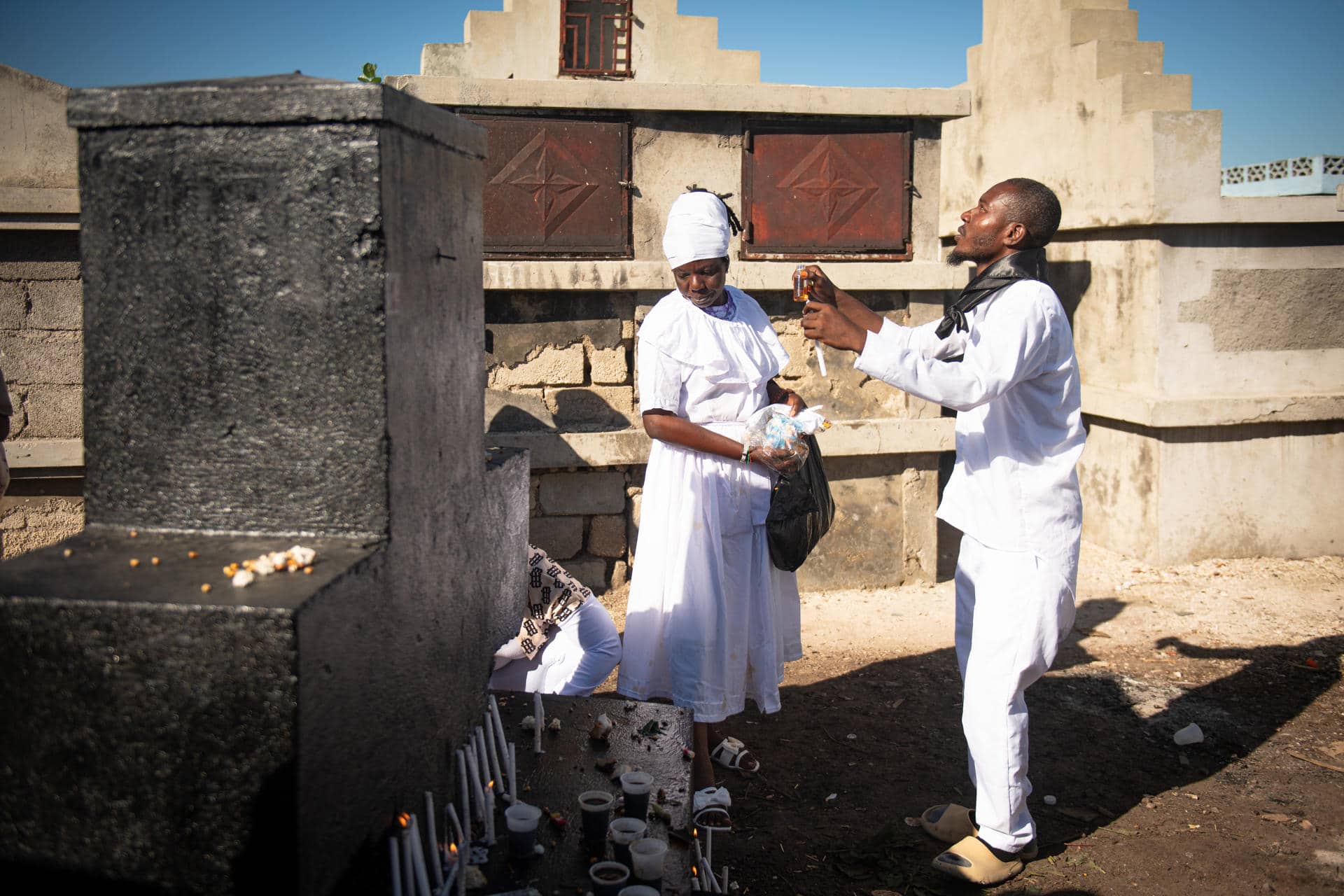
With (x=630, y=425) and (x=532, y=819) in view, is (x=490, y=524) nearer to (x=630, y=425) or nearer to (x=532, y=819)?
(x=532, y=819)

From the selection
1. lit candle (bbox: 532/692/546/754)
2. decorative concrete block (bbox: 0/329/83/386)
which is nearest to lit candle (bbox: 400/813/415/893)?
lit candle (bbox: 532/692/546/754)

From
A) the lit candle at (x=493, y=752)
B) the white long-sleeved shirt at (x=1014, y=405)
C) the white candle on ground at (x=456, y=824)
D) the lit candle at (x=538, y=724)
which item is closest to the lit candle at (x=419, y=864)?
the white candle on ground at (x=456, y=824)

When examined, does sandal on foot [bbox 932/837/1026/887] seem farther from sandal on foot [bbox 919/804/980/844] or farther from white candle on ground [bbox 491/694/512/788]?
white candle on ground [bbox 491/694/512/788]

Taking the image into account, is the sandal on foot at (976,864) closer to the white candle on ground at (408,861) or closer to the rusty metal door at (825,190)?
the white candle on ground at (408,861)

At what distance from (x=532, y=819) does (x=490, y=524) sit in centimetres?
72

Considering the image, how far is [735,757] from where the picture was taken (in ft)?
14.4

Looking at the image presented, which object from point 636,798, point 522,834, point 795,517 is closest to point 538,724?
point 636,798

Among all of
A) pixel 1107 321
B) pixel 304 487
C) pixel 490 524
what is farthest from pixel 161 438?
pixel 1107 321

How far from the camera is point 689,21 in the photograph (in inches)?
321

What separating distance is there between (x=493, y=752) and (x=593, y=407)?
407cm

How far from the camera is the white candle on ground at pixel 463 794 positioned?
227cm

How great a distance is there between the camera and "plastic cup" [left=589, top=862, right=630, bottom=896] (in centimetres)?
211

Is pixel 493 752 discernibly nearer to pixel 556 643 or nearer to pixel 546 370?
pixel 556 643

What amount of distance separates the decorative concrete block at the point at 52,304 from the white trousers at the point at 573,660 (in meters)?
4.12
